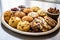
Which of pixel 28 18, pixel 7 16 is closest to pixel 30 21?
pixel 28 18

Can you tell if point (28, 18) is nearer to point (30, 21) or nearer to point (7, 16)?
point (30, 21)

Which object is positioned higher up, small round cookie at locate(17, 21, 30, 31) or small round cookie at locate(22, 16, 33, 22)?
small round cookie at locate(22, 16, 33, 22)

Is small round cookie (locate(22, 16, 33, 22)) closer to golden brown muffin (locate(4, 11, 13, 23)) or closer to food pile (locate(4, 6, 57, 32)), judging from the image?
food pile (locate(4, 6, 57, 32))

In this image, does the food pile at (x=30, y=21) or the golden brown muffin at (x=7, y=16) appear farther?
the golden brown muffin at (x=7, y=16)

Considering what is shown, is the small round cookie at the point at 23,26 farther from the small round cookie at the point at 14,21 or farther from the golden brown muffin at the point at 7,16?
the golden brown muffin at the point at 7,16

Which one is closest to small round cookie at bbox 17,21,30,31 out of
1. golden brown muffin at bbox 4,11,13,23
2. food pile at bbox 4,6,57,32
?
food pile at bbox 4,6,57,32

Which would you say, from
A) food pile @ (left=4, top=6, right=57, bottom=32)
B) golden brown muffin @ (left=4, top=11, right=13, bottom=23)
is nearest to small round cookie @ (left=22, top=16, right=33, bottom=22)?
food pile @ (left=4, top=6, right=57, bottom=32)

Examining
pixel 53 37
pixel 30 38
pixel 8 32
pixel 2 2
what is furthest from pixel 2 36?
pixel 2 2

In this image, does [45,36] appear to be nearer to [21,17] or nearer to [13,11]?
[21,17]

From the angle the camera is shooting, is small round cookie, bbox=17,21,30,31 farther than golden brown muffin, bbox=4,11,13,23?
No

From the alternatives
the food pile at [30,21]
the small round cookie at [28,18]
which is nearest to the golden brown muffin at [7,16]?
the food pile at [30,21]
